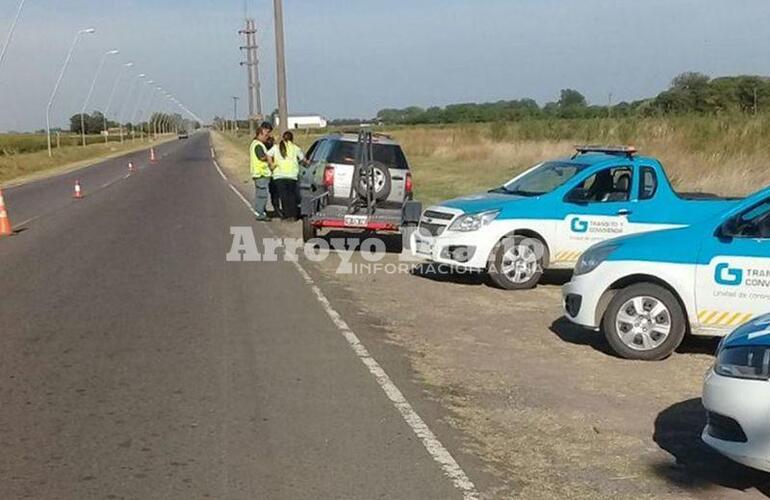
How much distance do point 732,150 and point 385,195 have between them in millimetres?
12248

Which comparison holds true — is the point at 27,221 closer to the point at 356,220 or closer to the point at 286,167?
the point at 286,167

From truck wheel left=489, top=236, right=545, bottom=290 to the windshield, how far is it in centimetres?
79

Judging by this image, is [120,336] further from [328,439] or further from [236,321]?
Result: [328,439]

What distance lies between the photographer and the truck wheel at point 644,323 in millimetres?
7738

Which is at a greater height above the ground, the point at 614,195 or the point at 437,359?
the point at 614,195

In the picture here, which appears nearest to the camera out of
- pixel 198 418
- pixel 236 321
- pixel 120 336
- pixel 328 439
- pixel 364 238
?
pixel 328 439

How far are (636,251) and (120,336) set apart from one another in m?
4.82

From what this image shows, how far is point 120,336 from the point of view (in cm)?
868

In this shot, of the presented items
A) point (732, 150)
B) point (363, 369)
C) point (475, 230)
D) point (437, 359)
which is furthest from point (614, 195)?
point (732, 150)

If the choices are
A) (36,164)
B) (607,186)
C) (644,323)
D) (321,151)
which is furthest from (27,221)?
(36,164)

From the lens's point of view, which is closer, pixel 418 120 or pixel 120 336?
pixel 120 336

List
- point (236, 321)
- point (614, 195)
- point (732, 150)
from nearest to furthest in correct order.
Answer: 1. point (236, 321)
2. point (614, 195)
3. point (732, 150)

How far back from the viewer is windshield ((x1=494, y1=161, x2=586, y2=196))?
11.6 metres

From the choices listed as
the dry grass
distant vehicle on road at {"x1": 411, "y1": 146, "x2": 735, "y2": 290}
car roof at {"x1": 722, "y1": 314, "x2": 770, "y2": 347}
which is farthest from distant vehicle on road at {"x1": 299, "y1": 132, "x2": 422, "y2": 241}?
the dry grass
